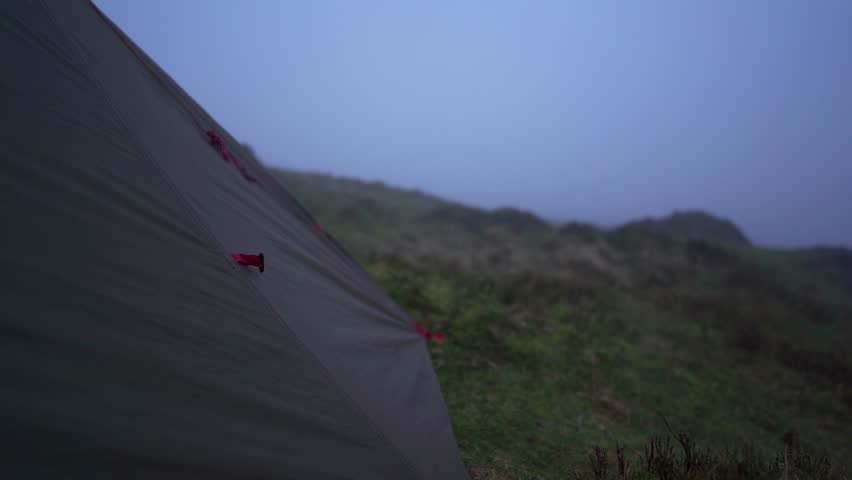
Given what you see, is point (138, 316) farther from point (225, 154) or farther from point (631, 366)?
point (631, 366)

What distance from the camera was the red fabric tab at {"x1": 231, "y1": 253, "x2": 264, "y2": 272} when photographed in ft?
5.74

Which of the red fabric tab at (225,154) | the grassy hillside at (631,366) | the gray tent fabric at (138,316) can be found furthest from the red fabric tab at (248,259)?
the grassy hillside at (631,366)

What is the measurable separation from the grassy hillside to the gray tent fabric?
1.27 meters

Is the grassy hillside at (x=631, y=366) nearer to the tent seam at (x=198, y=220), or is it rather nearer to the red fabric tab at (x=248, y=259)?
the tent seam at (x=198, y=220)

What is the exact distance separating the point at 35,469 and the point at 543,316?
5.86m

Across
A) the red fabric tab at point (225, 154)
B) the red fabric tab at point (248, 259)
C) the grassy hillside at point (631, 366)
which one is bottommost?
the grassy hillside at point (631, 366)

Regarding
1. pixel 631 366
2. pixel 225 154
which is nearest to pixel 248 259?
pixel 225 154

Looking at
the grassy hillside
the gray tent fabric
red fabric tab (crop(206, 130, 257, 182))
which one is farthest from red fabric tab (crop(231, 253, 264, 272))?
the grassy hillside

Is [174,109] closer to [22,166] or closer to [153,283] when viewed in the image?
[22,166]

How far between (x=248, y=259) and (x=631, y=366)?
15.9 ft

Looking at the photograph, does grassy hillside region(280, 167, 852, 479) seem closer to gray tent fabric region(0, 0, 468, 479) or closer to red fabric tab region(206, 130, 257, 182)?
gray tent fabric region(0, 0, 468, 479)

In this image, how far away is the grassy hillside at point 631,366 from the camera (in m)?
2.75

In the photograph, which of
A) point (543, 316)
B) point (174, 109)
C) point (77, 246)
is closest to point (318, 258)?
point (174, 109)

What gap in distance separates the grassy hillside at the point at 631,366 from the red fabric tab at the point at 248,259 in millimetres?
1803
